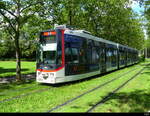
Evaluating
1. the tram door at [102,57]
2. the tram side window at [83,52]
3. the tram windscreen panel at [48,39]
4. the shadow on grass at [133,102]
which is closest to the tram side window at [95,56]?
Result: the tram door at [102,57]

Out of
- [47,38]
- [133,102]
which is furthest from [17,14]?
[133,102]

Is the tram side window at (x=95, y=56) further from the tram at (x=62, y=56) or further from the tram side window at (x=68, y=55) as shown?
the tram side window at (x=68, y=55)

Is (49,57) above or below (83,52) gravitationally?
below

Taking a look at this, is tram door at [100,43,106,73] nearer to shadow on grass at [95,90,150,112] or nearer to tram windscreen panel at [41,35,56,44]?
tram windscreen panel at [41,35,56,44]

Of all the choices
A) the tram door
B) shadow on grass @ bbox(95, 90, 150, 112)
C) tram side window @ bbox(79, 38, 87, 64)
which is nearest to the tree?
tram side window @ bbox(79, 38, 87, 64)

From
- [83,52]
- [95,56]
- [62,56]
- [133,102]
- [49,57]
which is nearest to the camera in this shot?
[133,102]

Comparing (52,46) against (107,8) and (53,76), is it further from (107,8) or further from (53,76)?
(107,8)

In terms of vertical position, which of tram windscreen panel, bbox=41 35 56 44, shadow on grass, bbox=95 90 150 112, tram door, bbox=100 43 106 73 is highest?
tram windscreen panel, bbox=41 35 56 44

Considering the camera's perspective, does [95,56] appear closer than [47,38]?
No

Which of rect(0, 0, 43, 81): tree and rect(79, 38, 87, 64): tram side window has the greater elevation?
rect(0, 0, 43, 81): tree

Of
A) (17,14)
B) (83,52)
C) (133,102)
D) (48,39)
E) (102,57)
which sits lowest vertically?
(133,102)

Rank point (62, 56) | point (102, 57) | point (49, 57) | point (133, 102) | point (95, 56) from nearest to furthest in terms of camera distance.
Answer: point (133, 102)
point (62, 56)
point (49, 57)
point (95, 56)
point (102, 57)

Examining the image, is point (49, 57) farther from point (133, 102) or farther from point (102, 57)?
point (102, 57)

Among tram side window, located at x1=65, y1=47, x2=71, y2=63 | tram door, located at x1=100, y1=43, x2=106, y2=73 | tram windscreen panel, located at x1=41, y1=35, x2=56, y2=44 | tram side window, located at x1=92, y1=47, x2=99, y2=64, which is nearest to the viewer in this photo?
tram windscreen panel, located at x1=41, y1=35, x2=56, y2=44
